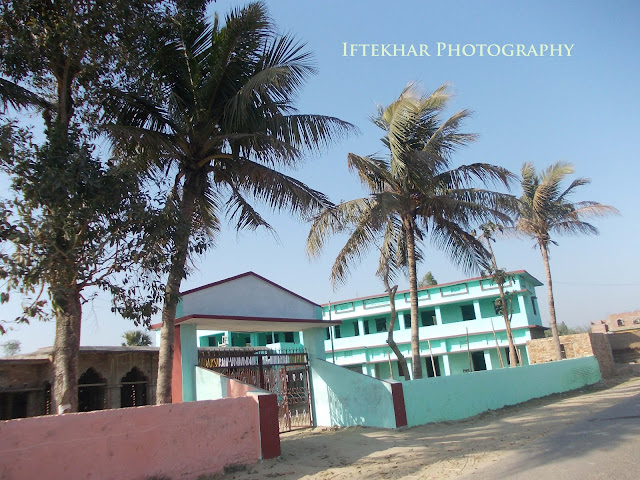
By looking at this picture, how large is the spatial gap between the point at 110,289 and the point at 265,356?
19.5ft

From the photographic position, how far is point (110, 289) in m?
8.73

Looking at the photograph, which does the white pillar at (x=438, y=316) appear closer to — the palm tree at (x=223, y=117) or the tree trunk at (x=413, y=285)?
the tree trunk at (x=413, y=285)

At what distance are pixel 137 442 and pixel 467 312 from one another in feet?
99.6

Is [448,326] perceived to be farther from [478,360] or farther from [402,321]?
[402,321]

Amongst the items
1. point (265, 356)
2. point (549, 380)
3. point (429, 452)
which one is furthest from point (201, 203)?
point (549, 380)

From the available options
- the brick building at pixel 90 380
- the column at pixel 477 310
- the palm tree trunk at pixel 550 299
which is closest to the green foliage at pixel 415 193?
the brick building at pixel 90 380

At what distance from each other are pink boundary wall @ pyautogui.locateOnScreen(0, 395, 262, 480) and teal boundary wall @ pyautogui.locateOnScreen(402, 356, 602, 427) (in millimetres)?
5376

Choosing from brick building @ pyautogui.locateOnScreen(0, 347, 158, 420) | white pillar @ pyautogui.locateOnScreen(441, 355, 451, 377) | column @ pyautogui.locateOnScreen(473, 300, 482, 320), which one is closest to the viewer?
brick building @ pyautogui.locateOnScreen(0, 347, 158, 420)

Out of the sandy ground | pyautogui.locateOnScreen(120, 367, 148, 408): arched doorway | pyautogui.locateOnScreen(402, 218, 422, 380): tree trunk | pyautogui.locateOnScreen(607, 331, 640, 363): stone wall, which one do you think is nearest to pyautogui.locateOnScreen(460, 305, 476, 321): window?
pyautogui.locateOnScreen(607, 331, 640, 363): stone wall

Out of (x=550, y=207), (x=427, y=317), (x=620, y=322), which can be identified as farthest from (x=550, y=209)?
(x=620, y=322)

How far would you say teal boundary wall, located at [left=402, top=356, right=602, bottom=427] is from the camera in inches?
536

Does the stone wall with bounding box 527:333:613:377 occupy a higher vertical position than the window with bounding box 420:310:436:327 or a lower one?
lower

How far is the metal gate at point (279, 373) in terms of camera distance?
13.4 m

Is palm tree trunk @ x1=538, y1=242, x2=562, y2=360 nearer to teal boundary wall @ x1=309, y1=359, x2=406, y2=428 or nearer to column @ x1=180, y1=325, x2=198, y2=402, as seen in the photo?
teal boundary wall @ x1=309, y1=359, x2=406, y2=428
